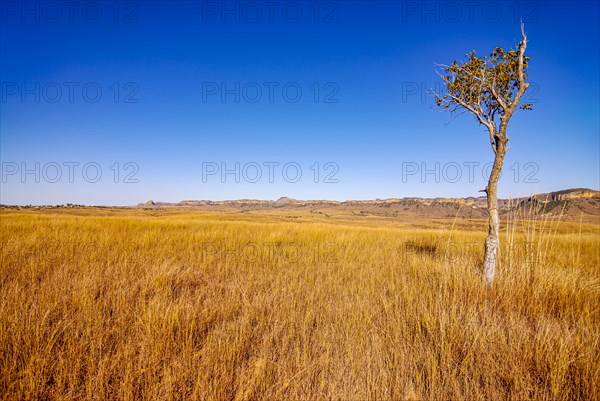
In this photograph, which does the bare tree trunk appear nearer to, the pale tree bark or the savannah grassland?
the pale tree bark

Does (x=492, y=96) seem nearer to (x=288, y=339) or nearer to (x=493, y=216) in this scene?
(x=493, y=216)

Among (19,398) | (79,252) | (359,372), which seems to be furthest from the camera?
(79,252)

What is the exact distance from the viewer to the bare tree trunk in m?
4.09

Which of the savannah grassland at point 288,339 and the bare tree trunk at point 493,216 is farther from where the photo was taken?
the bare tree trunk at point 493,216

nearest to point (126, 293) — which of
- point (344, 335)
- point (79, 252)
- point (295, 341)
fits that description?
point (295, 341)

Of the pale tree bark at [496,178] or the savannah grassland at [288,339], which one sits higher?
the pale tree bark at [496,178]

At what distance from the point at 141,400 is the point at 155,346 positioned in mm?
511

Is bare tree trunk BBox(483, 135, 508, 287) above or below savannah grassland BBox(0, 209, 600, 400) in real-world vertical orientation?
above

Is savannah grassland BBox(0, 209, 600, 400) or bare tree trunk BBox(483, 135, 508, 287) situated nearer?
savannah grassland BBox(0, 209, 600, 400)

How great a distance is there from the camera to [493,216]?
13.6 feet

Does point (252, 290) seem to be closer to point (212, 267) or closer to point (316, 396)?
point (212, 267)

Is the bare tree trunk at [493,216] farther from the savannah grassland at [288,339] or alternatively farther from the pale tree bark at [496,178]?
the savannah grassland at [288,339]

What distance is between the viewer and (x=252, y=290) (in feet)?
13.0

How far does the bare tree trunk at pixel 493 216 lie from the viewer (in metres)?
4.09
